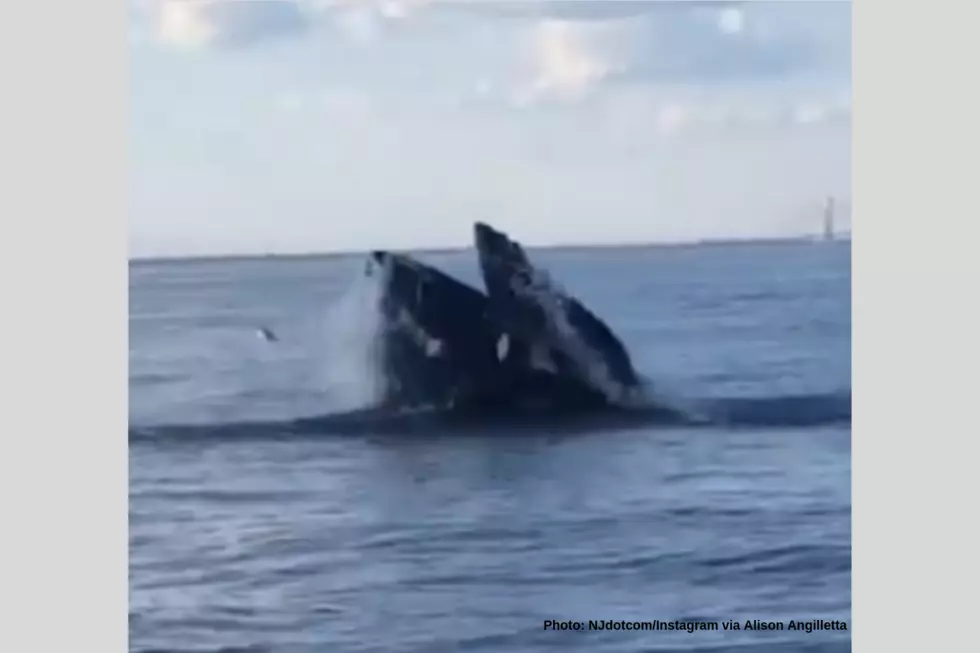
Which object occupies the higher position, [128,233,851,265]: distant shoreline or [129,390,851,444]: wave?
[128,233,851,265]: distant shoreline

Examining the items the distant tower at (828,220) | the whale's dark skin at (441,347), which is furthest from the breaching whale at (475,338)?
the distant tower at (828,220)

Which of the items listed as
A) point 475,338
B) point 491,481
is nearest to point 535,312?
point 475,338

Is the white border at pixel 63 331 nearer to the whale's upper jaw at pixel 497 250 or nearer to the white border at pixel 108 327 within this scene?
the white border at pixel 108 327

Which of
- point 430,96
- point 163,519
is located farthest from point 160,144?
point 163,519

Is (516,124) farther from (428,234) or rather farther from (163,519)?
(163,519)

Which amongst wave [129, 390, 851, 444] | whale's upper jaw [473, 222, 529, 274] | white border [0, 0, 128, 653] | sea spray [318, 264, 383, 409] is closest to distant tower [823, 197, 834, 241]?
wave [129, 390, 851, 444]

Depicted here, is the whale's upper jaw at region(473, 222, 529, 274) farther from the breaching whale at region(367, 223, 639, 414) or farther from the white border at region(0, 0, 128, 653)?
the white border at region(0, 0, 128, 653)
